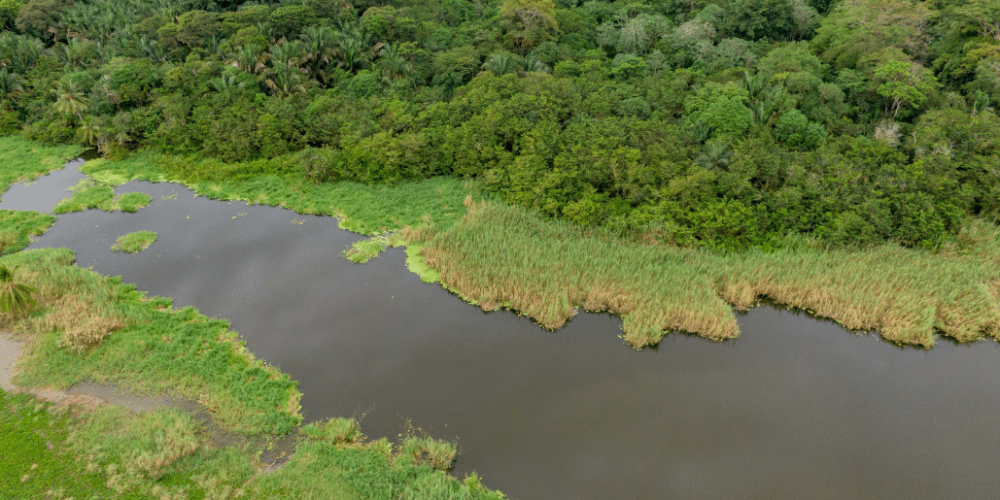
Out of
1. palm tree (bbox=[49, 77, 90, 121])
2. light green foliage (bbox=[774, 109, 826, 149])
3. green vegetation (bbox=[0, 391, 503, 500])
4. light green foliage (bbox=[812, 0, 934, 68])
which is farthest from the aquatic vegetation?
light green foliage (bbox=[812, 0, 934, 68])

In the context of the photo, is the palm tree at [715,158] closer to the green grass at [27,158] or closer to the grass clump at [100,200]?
the grass clump at [100,200]

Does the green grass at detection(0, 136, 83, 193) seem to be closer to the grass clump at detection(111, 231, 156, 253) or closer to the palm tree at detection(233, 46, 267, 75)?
the grass clump at detection(111, 231, 156, 253)

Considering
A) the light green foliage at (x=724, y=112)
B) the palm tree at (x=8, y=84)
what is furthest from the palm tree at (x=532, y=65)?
the palm tree at (x=8, y=84)

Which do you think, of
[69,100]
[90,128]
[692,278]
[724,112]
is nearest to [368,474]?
[692,278]

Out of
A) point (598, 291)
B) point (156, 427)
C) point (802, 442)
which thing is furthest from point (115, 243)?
point (802, 442)

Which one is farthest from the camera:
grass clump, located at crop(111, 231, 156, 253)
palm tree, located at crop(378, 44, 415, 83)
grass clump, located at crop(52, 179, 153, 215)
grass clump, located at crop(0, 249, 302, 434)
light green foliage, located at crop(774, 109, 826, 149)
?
palm tree, located at crop(378, 44, 415, 83)

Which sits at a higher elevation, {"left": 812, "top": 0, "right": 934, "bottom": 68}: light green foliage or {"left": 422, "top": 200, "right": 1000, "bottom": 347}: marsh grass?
{"left": 812, "top": 0, "right": 934, "bottom": 68}: light green foliage

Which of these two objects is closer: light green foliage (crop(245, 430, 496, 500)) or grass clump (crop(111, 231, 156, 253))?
light green foliage (crop(245, 430, 496, 500))

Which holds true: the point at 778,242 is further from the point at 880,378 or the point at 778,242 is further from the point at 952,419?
the point at 952,419
